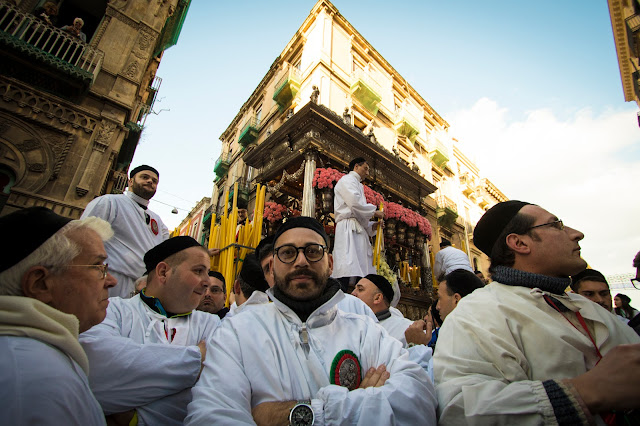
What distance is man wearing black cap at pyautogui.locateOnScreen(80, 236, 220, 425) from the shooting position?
1433 mm

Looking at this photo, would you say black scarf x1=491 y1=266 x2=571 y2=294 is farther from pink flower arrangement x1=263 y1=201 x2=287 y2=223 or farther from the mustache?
pink flower arrangement x1=263 y1=201 x2=287 y2=223

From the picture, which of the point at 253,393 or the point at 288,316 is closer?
the point at 253,393

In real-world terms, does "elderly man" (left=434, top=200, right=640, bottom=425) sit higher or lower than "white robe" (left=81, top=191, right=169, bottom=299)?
lower

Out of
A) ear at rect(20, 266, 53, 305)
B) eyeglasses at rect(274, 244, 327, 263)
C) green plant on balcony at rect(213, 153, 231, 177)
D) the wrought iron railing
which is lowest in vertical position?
ear at rect(20, 266, 53, 305)

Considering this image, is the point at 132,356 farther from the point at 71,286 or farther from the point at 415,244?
the point at 415,244

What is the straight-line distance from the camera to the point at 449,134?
74.1 feet

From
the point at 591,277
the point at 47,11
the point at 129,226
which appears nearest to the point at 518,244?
the point at 591,277

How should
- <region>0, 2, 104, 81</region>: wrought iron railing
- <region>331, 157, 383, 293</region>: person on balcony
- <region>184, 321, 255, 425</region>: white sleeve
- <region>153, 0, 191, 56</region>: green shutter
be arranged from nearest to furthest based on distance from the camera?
<region>184, 321, 255, 425</region>: white sleeve, <region>331, 157, 383, 293</region>: person on balcony, <region>0, 2, 104, 81</region>: wrought iron railing, <region>153, 0, 191, 56</region>: green shutter

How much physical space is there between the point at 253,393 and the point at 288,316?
1.44 feet

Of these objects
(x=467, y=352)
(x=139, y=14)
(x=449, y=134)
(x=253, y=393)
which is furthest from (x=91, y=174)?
(x=449, y=134)

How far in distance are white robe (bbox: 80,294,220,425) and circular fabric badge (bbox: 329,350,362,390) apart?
2.65ft

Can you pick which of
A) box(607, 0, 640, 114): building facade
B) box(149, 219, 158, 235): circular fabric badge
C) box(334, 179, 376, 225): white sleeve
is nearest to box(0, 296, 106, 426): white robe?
box(149, 219, 158, 235): circular fabric badge

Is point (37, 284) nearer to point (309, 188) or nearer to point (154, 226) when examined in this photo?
point (154, 226)

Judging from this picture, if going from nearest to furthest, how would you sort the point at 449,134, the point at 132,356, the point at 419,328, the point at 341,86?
the point at 132,356
the point at 419,328
the point at 341,86
the point at 449,134
